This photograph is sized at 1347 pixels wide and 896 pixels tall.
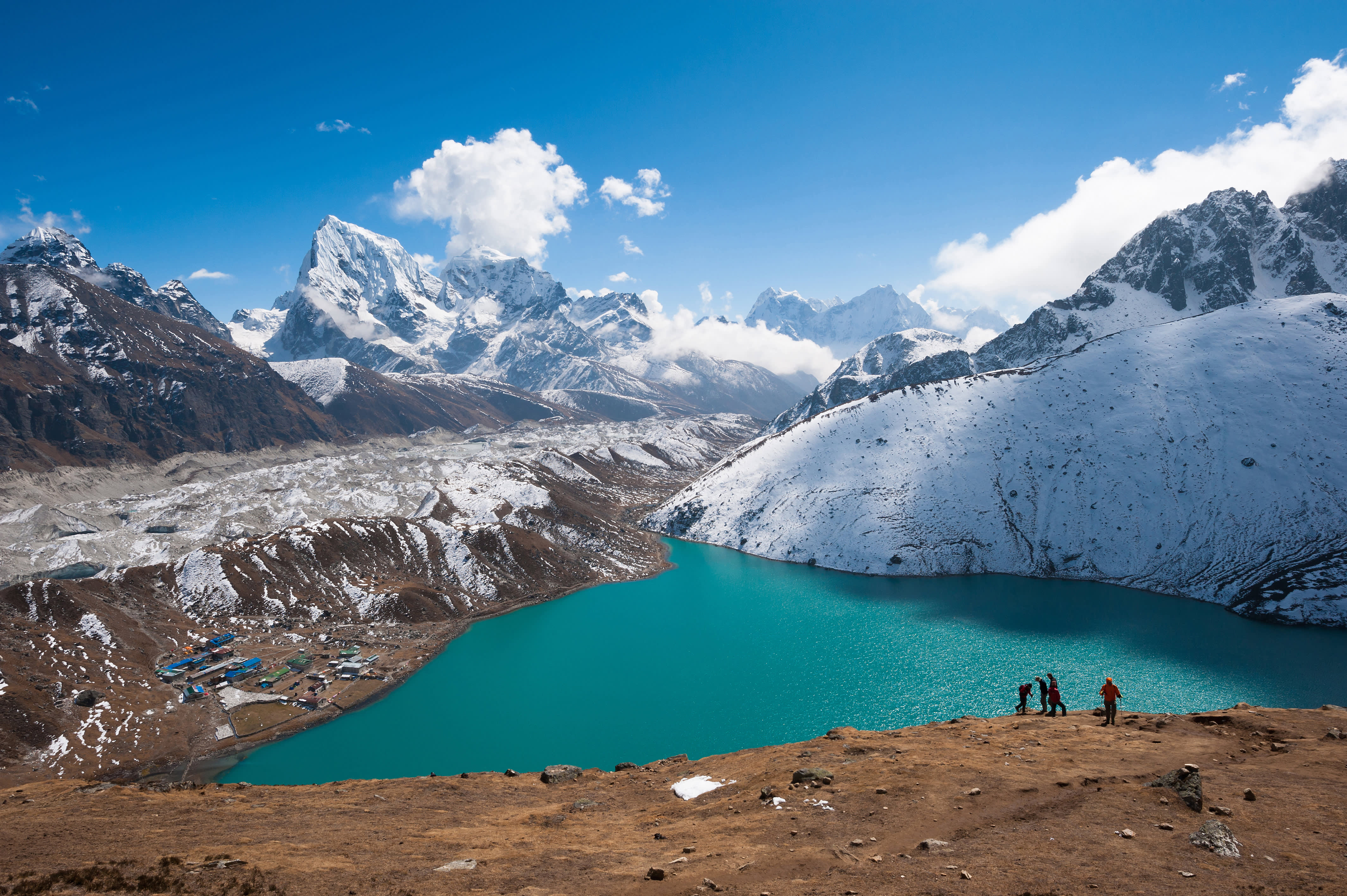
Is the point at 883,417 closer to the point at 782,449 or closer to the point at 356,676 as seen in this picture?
the point at 782,449

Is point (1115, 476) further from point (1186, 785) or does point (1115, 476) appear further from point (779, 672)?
point (1186, 785)

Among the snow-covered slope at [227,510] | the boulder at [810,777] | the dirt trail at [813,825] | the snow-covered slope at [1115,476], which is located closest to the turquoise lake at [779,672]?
the snow-covered slope at [1115,476]

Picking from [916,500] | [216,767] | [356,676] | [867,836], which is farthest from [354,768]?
[916,500]

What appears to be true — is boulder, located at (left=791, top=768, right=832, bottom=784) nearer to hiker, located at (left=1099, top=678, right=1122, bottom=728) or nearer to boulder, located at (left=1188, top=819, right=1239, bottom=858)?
boulder, located at (left=1188, top=819, right=1239, bottom=858)

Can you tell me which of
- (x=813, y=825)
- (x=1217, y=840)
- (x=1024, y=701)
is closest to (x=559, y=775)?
(x=813, y=825)

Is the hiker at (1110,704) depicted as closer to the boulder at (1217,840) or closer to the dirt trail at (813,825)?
the dirt trail at (813,825)

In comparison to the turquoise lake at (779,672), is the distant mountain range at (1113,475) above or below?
above

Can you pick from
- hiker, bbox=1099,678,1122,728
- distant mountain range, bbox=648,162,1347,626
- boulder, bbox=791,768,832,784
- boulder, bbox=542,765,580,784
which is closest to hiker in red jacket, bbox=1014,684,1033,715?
hiker, bbox=1099,678,1122,728
